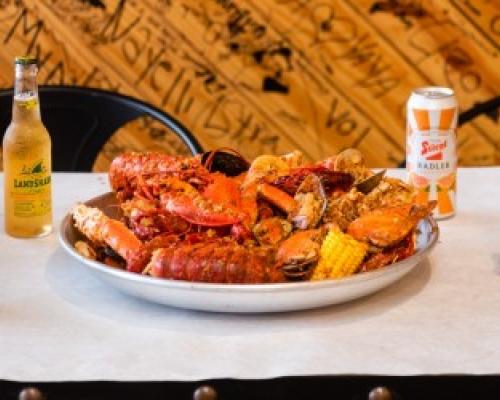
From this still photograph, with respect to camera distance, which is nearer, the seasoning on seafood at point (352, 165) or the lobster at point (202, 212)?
the lobster at point (202, 212)

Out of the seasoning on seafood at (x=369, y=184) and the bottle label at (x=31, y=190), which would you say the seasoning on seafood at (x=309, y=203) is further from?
the bottle label at (x=31, y=190)

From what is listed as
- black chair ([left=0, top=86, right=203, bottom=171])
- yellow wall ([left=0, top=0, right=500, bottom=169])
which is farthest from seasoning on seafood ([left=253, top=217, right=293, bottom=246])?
yellow wall ([left=0, top=0, right=500, bottom=169])

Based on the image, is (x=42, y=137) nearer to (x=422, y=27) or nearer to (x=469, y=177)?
(x=469, y=177)

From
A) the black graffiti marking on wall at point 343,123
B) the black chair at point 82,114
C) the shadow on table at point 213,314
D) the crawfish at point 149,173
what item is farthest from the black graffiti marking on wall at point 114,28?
the shadow on table at point 213,314

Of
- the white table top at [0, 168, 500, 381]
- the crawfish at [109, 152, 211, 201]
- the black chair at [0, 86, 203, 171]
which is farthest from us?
the black chair at [0, 86, 203, 171]

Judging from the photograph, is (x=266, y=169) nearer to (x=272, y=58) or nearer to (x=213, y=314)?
(x=213, y=314)

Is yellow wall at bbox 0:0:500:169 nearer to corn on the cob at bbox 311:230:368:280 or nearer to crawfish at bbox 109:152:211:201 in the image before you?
crawfish at bbox 109:152:211:201
